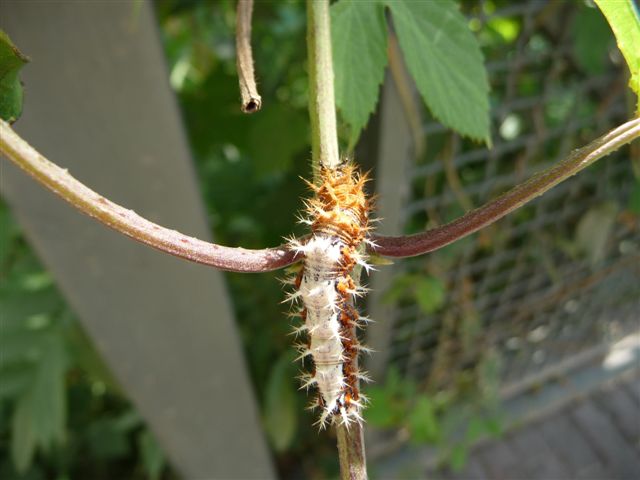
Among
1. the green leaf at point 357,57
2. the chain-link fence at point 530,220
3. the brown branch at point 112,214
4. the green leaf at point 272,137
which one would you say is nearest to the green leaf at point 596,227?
the chain-link fence at point 530,220

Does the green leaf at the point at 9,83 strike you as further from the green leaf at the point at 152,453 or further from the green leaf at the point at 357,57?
the green leaf at the point at 152,453

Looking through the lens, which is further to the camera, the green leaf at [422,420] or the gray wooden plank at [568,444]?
the gray wooden plank at [568,444]

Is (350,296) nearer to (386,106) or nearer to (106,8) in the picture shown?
(106,8)

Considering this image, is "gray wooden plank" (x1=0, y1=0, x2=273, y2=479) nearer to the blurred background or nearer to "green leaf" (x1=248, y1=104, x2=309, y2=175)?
the blurred background

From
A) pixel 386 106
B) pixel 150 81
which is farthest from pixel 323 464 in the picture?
pixel 150 81

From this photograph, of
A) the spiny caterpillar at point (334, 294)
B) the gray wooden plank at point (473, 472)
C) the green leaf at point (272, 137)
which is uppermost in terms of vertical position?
the green leaf at point (272, 137)

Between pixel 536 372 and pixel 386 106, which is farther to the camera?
pixel 536 372

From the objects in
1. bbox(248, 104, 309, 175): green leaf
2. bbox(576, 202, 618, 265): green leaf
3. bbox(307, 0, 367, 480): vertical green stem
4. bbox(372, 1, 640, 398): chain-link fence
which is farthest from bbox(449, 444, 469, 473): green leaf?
bbox(307, 0, 367, 480): vertical green stem
